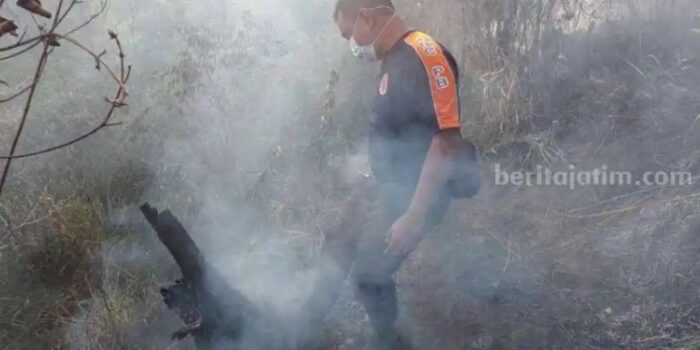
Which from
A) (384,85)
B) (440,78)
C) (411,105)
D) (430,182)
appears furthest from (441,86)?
(430,182)

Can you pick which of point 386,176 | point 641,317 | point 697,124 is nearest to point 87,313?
point 386,176

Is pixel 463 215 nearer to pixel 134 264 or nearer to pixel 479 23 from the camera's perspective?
pixel 479 23

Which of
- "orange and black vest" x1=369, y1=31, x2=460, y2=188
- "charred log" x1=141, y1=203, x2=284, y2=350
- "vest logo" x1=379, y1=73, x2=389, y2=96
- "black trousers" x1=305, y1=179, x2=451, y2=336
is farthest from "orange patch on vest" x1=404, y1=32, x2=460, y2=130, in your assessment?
"charred log" x1=141, y1=203, x2=284, y2=350

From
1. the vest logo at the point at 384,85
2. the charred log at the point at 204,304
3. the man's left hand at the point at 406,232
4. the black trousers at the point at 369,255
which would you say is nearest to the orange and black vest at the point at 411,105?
the vest logo at the point at 384,85

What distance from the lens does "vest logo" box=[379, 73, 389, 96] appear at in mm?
2805

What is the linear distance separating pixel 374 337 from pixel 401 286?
548 mm

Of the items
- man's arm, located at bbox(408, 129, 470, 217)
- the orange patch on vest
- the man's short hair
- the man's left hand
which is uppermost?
the man's short hair

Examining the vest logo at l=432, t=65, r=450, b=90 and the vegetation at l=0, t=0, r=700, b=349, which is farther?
the vegetation at l=0, t=0, r=700, b=349

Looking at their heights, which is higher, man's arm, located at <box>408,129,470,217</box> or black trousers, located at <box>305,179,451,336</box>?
man's arm, located at <box>408,129,470,217</box>

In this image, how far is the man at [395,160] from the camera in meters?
2.68

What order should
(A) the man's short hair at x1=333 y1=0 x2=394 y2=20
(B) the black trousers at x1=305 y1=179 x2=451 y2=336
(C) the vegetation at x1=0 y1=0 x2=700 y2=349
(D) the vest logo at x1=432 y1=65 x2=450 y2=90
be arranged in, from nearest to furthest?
(D) the vest logo at x1=432 y1=65 x2=450 y2=90 < (A) the man's short hair at x1=333 y1=0 x2=394 y2=20 < (B) the black trousers at x1=305 y1=179 x2=451 y2=336 < (C) the vegetation at x1=0 y1=0 x2=700 y2=349

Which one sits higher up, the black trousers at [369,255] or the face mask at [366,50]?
the face mask at [366,50]

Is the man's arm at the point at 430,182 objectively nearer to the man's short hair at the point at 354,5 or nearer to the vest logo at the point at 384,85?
the vest logo at the point at 384,85

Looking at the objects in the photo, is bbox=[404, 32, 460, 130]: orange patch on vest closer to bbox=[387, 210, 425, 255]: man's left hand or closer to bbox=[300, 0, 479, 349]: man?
bbox=[300, 0, 479, 349]: man
